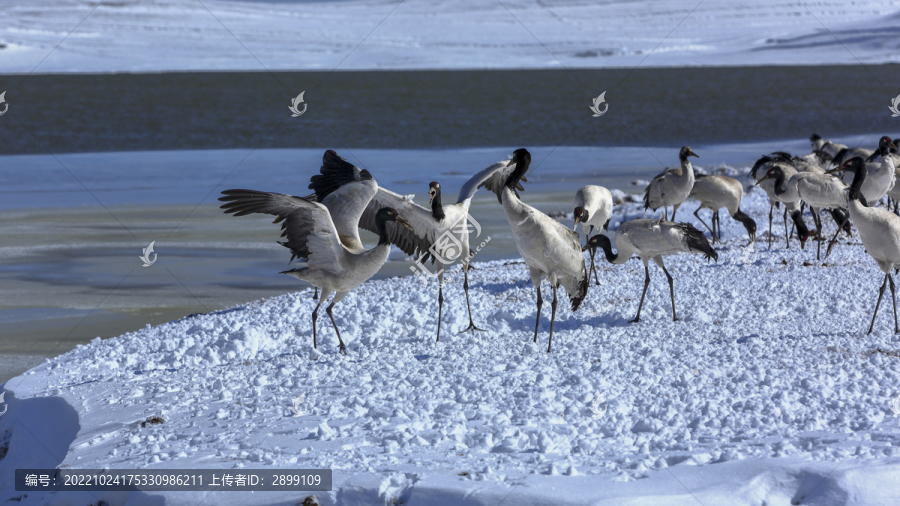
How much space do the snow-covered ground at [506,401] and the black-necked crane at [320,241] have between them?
68cm

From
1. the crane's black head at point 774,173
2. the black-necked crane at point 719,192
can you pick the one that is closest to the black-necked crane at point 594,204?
the black-necked crane at point 719,192

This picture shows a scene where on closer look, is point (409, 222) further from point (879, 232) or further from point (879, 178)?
point (879, 178)

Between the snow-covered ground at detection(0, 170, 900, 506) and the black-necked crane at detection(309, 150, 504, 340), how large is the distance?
29.1 inches

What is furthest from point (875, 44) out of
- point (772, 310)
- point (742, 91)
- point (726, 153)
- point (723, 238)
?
point (772, 310)

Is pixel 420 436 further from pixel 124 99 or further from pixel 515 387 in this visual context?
pixel 124 99

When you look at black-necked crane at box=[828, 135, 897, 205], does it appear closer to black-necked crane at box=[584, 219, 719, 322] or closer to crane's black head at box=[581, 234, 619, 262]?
black-necked crane at box=[584, 219, 719, 322]

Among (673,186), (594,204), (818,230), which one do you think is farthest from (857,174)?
(673,186)

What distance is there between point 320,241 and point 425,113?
27596 millimetres

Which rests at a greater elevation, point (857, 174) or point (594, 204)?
point (594, 204)

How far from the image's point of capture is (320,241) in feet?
21.0

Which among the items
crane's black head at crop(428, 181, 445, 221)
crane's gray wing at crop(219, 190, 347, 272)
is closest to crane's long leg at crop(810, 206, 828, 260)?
crane's black head at crop(428, 181, 445, 221)

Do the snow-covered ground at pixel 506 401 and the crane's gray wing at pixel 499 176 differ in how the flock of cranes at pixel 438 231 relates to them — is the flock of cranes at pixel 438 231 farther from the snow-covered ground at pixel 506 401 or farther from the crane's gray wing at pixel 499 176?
the snow-covered ground at pixel 506 401

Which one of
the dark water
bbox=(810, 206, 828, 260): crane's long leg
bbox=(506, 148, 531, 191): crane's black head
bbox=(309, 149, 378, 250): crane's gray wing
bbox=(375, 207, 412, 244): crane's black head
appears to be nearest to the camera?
bbox=(506, 148, 531, 191): crane's black head

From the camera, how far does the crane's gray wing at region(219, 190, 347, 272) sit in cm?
597
